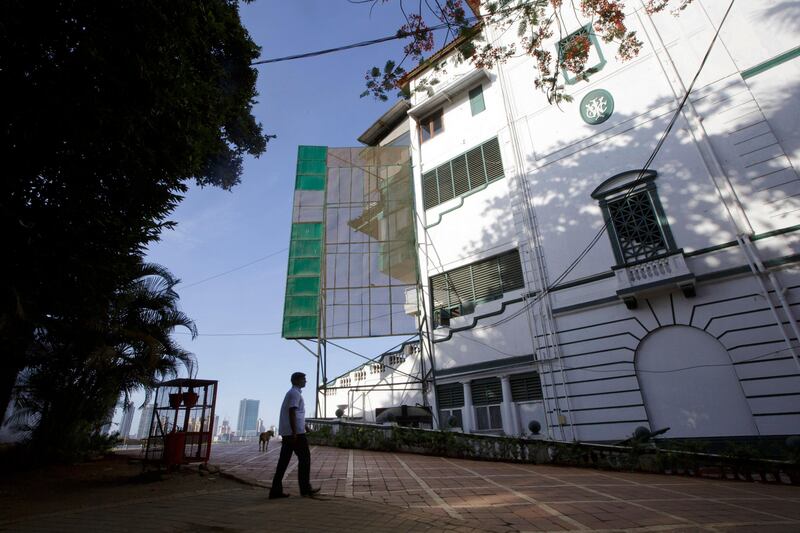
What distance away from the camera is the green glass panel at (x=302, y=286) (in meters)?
18.8

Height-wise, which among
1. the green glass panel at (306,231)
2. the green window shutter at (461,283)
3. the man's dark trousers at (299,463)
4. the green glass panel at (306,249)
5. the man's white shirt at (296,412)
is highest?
the green glass panel at (306,231)

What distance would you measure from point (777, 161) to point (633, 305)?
5.17 metres

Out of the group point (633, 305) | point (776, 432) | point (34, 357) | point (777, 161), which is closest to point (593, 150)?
point (777, 161)

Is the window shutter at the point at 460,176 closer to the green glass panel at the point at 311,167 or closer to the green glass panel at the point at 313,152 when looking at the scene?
the green glass panel at the point at 311,167

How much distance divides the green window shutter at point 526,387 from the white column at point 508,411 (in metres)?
0.18

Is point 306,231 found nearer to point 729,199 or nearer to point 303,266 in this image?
point 303,266

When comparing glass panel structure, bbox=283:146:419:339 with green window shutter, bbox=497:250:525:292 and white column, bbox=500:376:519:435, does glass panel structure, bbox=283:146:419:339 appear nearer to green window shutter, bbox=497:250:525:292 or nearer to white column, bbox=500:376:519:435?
green window shutter, bbox=497:250:525:292

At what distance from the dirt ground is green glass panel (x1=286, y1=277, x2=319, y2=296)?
34.4ft

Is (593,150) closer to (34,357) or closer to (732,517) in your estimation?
(732,517)

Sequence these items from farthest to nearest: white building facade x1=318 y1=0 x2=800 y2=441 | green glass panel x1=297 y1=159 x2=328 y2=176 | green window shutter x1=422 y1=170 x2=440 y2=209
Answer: green glass panel x1=297 y1=159 x2=328 y2=176 < green window shutter x1=422 y1=170 x2=440 y2=209 < white building facade x1=318 y1=0 x2=800 y2=441

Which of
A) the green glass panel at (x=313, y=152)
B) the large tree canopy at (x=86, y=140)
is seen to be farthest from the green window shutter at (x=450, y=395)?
the green glass panel at (x=313, y=152)

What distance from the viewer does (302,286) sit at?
19.0 metres

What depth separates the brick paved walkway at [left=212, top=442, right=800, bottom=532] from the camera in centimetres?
374

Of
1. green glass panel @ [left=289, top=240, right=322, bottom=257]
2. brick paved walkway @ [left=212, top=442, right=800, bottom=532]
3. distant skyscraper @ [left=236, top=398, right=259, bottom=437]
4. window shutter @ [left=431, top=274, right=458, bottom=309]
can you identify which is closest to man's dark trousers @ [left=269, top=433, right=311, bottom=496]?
brick paved walkway @ [left=212, top=442, right=800, bottom=532]
